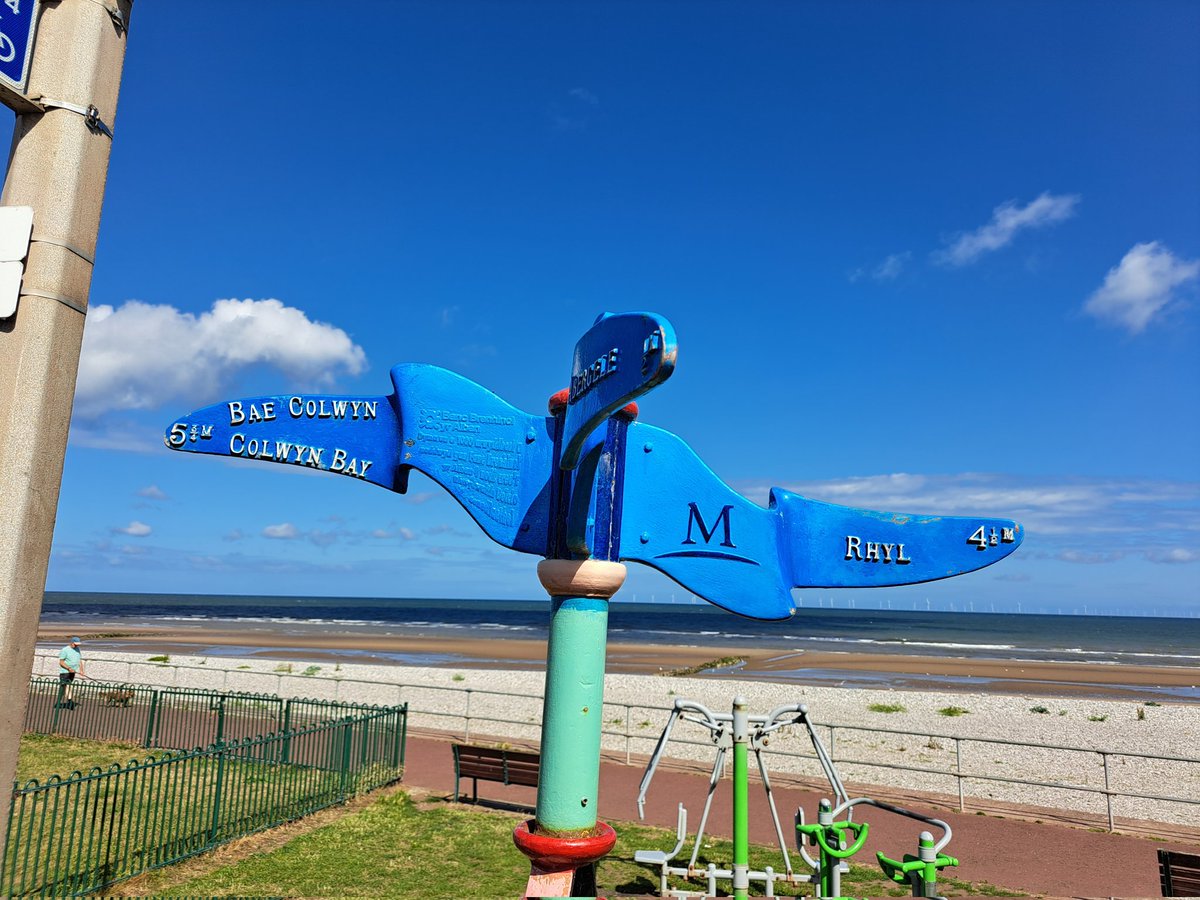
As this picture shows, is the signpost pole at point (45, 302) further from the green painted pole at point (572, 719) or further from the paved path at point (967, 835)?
the paved path at point (967, 835)

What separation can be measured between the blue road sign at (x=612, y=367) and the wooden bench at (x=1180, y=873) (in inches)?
294

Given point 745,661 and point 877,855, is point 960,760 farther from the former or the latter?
point 745,661

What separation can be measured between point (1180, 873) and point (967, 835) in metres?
3.27

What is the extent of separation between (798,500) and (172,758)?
692 centimetres

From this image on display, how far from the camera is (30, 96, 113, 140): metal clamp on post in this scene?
2209mm

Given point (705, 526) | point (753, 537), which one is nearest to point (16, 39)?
point (705, 526)

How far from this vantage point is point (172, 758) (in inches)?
290

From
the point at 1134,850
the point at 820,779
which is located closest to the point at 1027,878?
the point at 1134,850

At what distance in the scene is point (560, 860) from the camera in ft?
9.57

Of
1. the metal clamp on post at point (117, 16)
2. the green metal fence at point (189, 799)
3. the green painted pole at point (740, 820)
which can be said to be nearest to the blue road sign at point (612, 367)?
the metal clamp on post at point (117, 16)

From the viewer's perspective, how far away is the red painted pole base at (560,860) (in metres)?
2.90

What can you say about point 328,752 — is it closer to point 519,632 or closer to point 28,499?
point 28,499

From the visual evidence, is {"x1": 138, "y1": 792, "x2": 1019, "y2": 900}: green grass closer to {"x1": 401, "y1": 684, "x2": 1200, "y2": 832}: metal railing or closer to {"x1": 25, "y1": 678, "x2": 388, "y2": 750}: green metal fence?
{"x1": 401, "y1": 684, "x2": 1200, "y2": 832}: metal railing

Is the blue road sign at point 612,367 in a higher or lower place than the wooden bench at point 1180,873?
higher
